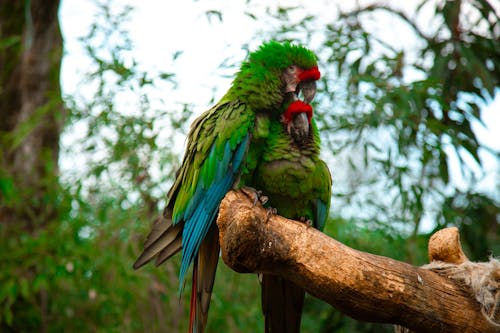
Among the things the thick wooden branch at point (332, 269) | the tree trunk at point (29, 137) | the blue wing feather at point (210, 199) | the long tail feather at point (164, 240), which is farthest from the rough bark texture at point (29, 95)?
the thick wooden branch at point (332, 269)

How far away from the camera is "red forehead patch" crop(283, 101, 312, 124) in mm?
1819

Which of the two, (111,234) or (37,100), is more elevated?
(37,100)

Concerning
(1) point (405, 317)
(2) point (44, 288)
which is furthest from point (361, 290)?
(2) point (44, 288)

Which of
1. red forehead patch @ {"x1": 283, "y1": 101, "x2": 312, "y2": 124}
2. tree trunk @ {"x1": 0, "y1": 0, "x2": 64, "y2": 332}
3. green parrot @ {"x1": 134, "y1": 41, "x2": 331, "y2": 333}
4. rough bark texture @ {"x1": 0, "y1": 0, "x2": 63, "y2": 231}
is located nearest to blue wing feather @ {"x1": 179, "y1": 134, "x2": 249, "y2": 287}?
green parrot @ {"x1": 134, "y1": 41, "x2": 331, "y2": 333}

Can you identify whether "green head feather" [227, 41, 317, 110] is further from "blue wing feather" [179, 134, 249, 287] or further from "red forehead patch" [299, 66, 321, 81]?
"blue wing feather" [179, 134, 249, 287]

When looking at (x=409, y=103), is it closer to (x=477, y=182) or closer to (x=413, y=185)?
(x=413, y=185)

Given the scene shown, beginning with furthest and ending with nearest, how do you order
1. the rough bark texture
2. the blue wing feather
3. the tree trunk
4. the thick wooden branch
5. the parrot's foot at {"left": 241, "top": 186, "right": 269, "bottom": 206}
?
1. the rough bark texture
2. the tree trunk
3. the blue wing feather
4. the parrot's foot at {"left": 241, "top": 186, "right": 269, "bottom": 206}
5. the thick wooden branch

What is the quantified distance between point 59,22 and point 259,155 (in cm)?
214

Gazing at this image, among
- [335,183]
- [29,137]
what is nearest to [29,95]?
[29,137]

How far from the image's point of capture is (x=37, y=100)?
347cm

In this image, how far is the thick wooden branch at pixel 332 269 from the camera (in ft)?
4.67

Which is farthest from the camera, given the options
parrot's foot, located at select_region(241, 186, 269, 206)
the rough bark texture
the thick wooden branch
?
the rough bark texture

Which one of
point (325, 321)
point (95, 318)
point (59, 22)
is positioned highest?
point (59, 22)

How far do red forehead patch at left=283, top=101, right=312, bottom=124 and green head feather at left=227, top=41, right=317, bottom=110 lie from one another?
7cm
